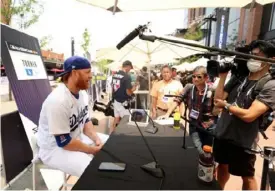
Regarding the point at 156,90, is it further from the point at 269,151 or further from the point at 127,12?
the point at 269,151

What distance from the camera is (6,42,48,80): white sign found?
274cm

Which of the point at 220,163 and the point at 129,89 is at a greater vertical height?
the point at 129,89

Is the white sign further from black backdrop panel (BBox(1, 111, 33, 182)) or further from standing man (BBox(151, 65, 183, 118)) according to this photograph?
standing man (BBox(151, 65, 183, 118))

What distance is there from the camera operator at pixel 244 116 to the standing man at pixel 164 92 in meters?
1.82

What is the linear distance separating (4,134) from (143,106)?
5061mm

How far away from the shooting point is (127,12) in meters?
3.05

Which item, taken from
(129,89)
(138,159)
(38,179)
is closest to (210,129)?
(138,159)

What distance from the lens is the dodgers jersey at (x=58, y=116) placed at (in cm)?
204

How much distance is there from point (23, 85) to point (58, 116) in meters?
1.10

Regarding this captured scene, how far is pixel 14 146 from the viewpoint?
2363 millimetres

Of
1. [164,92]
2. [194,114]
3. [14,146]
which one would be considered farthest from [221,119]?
[14,146]

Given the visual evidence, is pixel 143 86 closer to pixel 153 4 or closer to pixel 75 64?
pixel 153 4

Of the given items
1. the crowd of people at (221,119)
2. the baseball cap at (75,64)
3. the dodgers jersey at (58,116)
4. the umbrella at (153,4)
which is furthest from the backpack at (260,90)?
the dodgers jersey at (58,116)

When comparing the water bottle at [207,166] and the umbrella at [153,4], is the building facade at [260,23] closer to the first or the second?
the umbrella at [153,4]
